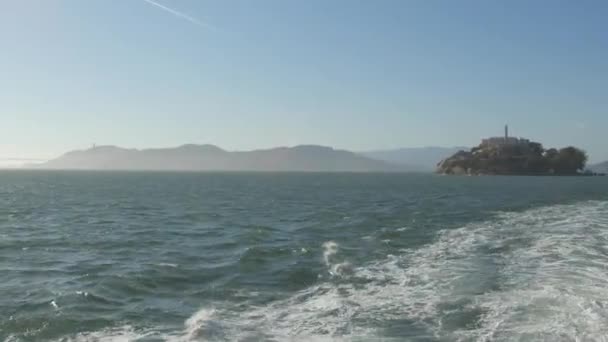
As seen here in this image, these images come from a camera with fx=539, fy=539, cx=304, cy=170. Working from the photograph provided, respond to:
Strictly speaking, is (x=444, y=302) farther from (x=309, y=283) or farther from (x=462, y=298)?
(x=309, y=283)

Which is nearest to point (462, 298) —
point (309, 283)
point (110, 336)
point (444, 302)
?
point (444, 302)

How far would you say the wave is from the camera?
1184cm

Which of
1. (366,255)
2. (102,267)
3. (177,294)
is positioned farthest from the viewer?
(366,255)

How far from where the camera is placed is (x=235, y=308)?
14227mm

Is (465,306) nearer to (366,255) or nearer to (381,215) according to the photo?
(366,255)

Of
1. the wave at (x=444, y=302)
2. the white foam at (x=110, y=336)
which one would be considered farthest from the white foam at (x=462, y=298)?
the white foam at (x=110, y=336)

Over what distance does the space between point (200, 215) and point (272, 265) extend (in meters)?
23.2

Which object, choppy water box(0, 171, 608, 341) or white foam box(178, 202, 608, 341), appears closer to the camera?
white foam box(178, 202, 608, 341)

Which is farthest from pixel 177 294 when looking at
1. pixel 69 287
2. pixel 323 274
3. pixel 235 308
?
pixel 323 274

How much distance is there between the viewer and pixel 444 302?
14.3 metres

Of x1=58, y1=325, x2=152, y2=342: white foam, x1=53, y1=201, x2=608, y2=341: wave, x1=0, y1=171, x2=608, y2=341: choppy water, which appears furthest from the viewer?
x1=0, y1=171, x2=608, y2=341: choppy water

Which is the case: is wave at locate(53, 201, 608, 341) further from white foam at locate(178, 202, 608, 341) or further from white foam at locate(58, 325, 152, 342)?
white foam at locate(58, 325, 152, 342)

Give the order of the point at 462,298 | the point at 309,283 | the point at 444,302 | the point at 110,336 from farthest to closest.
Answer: the point at 309,283, the point at 462,298, the point at 444,302, the point at 110,336

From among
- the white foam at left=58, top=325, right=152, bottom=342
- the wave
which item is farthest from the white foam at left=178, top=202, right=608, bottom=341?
the white foam at left=58, top=325, right=152, bottom=342
